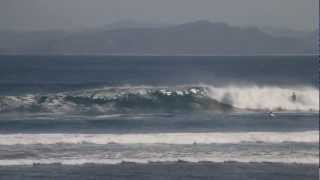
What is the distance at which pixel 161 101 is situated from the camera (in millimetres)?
33562

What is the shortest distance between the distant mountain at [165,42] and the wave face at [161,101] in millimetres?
77063

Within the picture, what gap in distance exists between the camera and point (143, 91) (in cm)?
3456

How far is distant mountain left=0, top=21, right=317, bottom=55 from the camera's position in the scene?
120500 millimetres

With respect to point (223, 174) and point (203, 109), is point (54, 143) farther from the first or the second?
point (203, 109)

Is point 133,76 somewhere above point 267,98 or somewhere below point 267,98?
above

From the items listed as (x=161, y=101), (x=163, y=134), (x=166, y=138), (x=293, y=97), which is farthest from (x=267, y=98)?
(x=166, y=138)

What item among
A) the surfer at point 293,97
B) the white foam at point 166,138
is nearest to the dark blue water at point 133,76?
the surfer at point 293,97

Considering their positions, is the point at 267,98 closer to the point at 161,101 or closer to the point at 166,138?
the point at 161,101

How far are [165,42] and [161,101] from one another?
99223 mm

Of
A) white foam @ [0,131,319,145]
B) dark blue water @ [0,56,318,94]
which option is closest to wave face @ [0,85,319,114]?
white foam @ [0,131,319,145]

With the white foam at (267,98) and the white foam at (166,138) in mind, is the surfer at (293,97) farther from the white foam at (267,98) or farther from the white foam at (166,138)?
the white foam at (166,138)

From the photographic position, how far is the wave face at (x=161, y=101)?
31766mm

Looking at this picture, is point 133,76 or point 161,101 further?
point 133,76

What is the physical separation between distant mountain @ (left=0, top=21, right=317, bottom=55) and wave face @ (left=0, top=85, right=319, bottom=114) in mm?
77063
